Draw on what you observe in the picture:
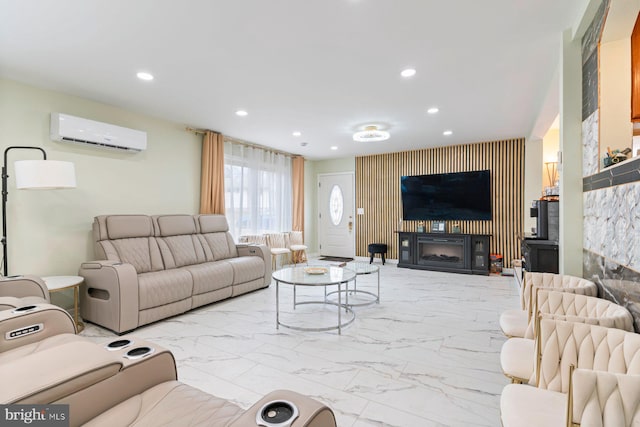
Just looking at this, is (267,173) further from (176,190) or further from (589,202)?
(589,202)

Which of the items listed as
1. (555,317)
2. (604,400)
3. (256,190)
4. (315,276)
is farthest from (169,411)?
(256,190)

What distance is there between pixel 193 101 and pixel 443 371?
12.9 feet

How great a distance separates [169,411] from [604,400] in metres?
1.44

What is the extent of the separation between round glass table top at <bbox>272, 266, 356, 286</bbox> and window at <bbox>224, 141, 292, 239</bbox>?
2432 mm

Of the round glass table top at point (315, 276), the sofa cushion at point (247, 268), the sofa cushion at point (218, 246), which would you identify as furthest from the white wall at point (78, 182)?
the round glass table top at point (315, 276)

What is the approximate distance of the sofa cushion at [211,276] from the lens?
3812mm

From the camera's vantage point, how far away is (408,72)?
10.2 feet

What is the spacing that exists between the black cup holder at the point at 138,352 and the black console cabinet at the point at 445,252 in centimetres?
582

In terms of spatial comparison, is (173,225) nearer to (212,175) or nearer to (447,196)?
(212,175)


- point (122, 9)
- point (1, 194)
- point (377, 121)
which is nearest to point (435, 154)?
point (377, 121)

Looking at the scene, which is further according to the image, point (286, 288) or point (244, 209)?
point (244, 209)

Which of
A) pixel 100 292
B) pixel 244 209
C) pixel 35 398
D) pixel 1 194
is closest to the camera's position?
pixel 35 398

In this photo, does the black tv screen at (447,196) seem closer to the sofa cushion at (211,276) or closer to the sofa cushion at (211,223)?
the sofa cushion at (211,223)

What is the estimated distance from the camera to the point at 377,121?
15.6 feet
